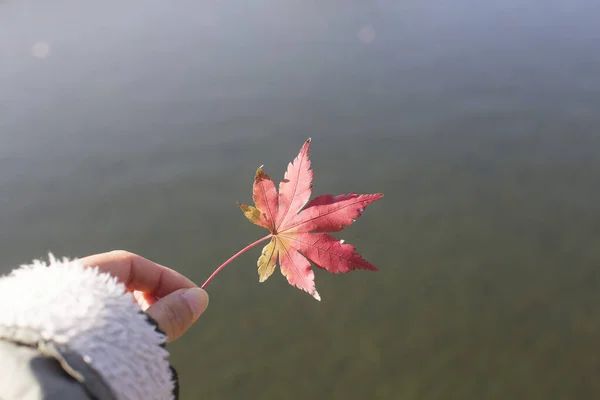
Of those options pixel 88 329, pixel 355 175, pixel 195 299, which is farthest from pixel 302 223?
pixel 355 175

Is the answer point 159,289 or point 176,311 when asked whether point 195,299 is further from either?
point 159,289

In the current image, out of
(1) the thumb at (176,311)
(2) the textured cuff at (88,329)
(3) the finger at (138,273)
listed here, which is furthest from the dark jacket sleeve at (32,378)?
(3) the finger at (138,273)

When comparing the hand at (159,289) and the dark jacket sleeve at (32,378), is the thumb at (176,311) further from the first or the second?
the dark jacket sleeve at (32,378)

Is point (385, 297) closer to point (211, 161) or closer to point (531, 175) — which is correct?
point (531, 175)

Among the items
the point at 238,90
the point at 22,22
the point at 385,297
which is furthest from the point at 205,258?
the point at 22,22

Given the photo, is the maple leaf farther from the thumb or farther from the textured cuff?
the textured cuff

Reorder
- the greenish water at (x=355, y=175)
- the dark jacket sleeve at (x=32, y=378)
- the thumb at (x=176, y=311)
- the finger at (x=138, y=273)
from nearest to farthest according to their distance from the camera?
the dark jacket sleeve at (x=32, y=378)
the thumb at (x=176, y=311)
the finger at (x=138, y=273)
the greenish water at (x=355, y=175)
